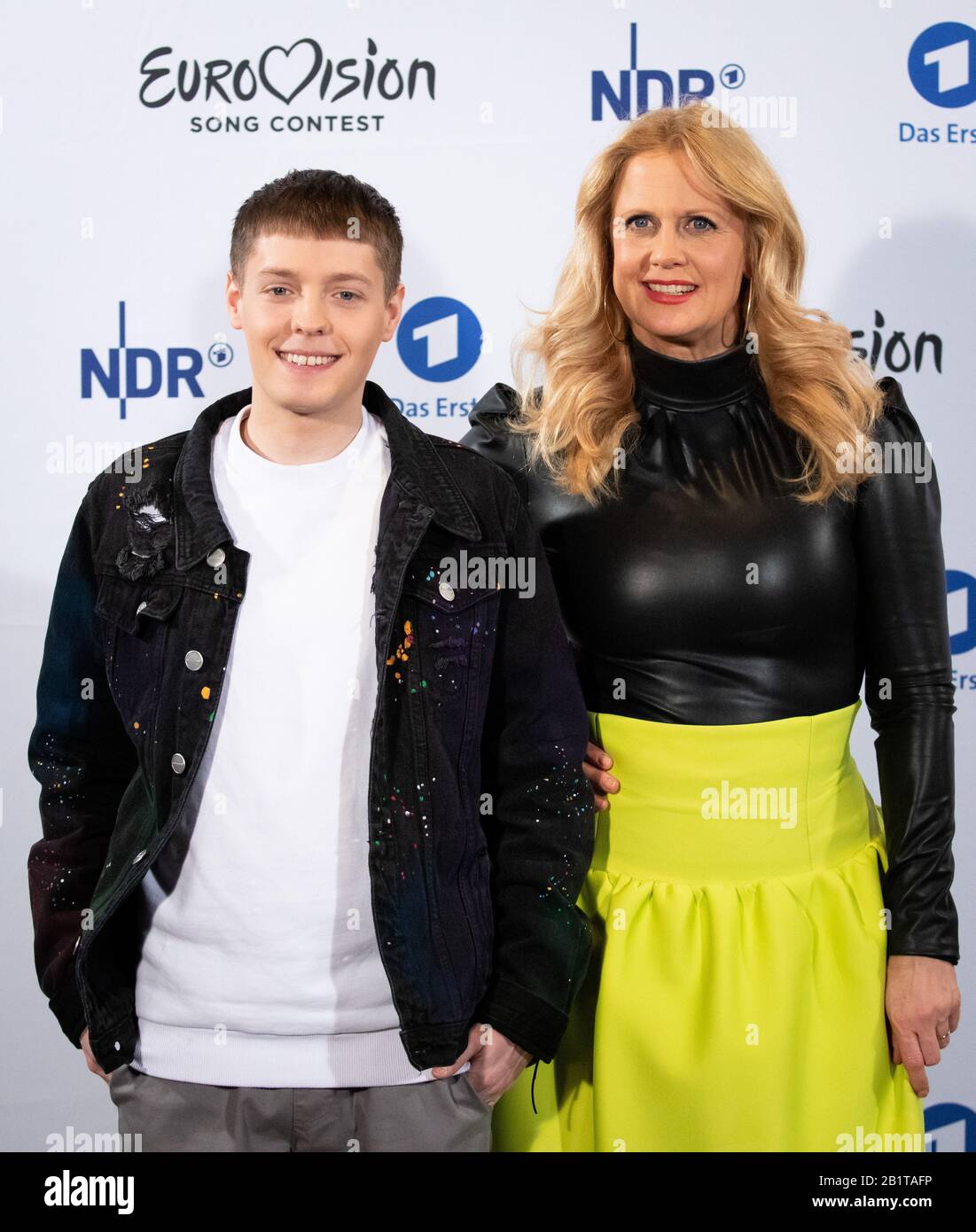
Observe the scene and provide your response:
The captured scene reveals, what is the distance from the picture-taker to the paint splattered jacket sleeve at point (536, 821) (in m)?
1.64

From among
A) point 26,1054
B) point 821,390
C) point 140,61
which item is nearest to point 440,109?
point 140,61

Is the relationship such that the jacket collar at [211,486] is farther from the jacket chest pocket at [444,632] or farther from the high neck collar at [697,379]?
the high neck collar at [697,379]

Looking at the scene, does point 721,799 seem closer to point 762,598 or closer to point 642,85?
point 762,598

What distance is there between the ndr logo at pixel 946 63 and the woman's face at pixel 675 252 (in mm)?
1022

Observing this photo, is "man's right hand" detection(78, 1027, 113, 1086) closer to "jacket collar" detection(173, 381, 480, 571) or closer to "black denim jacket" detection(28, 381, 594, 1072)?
"black denim jacket" detection(28, 381, 594, 1072)

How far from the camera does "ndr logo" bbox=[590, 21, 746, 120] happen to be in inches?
104

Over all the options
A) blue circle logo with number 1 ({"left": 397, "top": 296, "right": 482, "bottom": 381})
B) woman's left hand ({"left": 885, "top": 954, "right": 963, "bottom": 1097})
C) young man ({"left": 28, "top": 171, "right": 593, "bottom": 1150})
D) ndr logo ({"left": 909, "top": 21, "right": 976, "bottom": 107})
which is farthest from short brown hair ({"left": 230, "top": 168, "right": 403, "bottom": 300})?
ndr logo ({"left": 909, "top": 21, "right": 976, "bottom": 107})

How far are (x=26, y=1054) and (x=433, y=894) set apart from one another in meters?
1.74

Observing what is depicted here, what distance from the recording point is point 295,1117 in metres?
1.58

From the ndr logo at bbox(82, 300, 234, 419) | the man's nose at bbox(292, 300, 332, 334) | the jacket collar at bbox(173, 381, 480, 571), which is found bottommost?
the jacket collar at bbox(173, 381, 480, 571)

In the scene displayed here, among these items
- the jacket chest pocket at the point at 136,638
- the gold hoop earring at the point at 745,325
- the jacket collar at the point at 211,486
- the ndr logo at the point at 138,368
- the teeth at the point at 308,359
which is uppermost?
the ndr logo at the point at 138,368

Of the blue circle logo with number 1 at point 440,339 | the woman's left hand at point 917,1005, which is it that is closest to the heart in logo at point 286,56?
the blue circle logo with number 1 at point 440,339

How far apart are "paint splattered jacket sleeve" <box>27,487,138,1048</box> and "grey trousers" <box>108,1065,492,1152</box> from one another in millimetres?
168

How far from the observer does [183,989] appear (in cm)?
159
